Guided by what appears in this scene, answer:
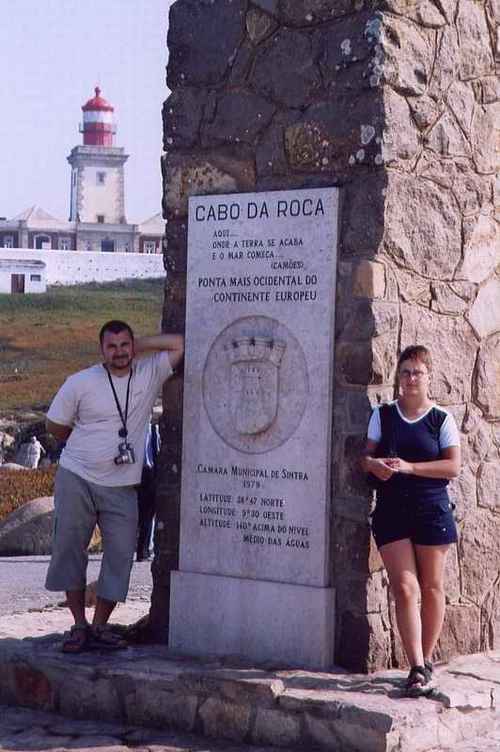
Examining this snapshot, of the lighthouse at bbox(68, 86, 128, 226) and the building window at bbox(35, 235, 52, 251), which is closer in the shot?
the building window at bbox(35, 235, 52, 251)

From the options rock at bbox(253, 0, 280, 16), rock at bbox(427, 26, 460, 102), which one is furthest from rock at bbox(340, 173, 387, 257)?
rock at bbox(253, 0, 280, 16)

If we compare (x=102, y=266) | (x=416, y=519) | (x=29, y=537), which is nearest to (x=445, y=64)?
(x=416, y=519)

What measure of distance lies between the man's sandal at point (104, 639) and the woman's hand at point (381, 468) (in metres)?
1.69

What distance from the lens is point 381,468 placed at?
629 cm

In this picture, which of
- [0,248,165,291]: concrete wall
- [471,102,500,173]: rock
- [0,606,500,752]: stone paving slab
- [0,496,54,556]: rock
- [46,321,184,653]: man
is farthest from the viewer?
[0,248,165,291]: concrete wall

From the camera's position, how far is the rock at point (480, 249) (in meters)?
7.20

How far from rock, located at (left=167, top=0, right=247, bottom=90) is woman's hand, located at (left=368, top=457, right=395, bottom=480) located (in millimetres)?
2197

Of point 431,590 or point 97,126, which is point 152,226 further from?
point 431,590

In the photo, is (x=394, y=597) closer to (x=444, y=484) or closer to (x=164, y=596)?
(x=444, y=484)

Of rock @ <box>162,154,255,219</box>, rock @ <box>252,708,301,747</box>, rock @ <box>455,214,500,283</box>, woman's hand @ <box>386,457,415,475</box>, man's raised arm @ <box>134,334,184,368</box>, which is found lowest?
rock @ <box>252,708,301,747</box>

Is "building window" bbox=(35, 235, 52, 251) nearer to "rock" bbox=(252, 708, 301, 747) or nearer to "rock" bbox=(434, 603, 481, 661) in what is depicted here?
"rock" bbox=(434, 603, 481, 661)

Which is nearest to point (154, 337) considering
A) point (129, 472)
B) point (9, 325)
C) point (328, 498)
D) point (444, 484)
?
point (129, 472)

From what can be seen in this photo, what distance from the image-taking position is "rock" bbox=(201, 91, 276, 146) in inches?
283

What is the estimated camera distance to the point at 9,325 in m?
60.6
